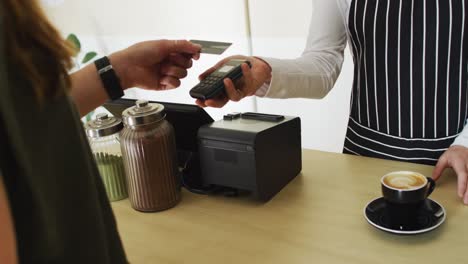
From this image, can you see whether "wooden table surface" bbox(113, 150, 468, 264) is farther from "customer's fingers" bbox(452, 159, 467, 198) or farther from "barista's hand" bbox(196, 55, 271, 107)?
"barista's hand" bbox(196, 55, 271, 107)

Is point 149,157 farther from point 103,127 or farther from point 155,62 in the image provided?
point 155,62

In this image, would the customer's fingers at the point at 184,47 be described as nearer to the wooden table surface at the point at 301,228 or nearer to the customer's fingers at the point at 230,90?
the customer's fingers at the point at 230,90

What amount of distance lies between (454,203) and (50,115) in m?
0.73

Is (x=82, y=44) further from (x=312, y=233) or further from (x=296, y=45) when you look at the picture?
(x=312, y=233)

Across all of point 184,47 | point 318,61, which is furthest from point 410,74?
A: point 184,47

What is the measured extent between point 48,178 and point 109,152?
603 millimetres

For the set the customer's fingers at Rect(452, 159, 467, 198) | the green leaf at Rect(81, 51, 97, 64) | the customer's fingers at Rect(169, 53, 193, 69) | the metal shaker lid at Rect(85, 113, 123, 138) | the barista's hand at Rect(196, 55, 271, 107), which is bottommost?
the green leaf at Rect(81, 51, 97, 64)

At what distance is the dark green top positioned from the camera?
41 cm

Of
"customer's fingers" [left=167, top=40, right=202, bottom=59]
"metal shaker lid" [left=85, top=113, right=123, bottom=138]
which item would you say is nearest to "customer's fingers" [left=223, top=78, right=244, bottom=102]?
"customer's fingers" [left=167, top=40, right=202, bottom=59]

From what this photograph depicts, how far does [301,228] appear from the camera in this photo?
2.86ft

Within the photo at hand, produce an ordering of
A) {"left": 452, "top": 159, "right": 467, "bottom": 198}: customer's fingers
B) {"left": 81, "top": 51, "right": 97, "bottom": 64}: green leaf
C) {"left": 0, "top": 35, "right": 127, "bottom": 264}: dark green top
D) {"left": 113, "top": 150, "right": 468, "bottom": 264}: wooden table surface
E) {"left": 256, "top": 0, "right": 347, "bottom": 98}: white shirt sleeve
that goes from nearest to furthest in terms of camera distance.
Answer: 1. {"left": 0, "top": 35, "right": 127, "bottom": 264}: dark green top
2. {"left": 113, "top": 150, "right": 468, "bottom": 264}: wooden table surface
3. {"left": 452, "top": 159, "right": 467, "bottom": 198}: customer's fingers
4. {"left": 256, "top": 0, "right": 347, "bottom": 98}: white shirt sleeve
5. {"left": 81, "top": 51, "right": 97, "bottom": 64}: green leaf

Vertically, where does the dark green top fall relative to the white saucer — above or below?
above

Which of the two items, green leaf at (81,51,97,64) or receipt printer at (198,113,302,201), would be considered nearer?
receipt printer at (198,113,302,201)

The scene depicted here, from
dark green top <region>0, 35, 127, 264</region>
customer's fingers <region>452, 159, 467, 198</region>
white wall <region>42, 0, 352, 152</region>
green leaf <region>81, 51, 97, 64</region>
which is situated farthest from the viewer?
green leaf <region>81, 51, 97, 64</region>
